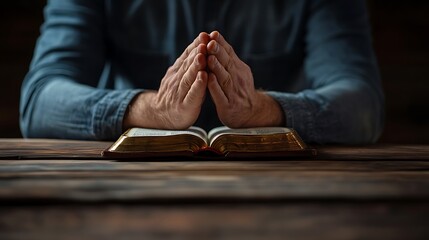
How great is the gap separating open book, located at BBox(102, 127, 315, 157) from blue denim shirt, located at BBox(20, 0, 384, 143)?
40 cm

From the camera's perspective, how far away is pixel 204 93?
0.99 m

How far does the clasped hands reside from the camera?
99cm

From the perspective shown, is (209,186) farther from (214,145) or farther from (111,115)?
(111,115)

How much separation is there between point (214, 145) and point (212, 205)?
364 mm

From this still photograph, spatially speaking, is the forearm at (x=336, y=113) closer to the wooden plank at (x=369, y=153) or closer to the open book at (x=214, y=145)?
the wooden plank at (x=369, y=153)

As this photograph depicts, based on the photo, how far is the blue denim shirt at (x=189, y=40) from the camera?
1.31 metres

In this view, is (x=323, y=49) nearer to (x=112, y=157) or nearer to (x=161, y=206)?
(x=112, y=157)

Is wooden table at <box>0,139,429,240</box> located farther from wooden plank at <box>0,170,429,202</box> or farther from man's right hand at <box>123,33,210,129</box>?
man's right hand at <box>123,33,210,129</box>

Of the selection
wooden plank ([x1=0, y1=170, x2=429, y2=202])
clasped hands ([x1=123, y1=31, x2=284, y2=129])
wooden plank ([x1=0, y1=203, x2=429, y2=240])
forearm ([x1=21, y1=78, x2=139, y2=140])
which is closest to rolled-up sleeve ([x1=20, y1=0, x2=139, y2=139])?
forearm ([x1=21, y1=78, x2=139, y2=140])

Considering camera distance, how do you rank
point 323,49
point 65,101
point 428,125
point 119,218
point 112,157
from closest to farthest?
point 119,218
point 112,157
point 65,101
point 323,49
point 428,125

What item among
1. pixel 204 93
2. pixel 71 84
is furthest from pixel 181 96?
pixel 71 84

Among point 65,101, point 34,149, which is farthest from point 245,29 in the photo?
point 34,149

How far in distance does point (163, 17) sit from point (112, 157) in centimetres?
88

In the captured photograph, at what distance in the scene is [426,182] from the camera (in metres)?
0.60
